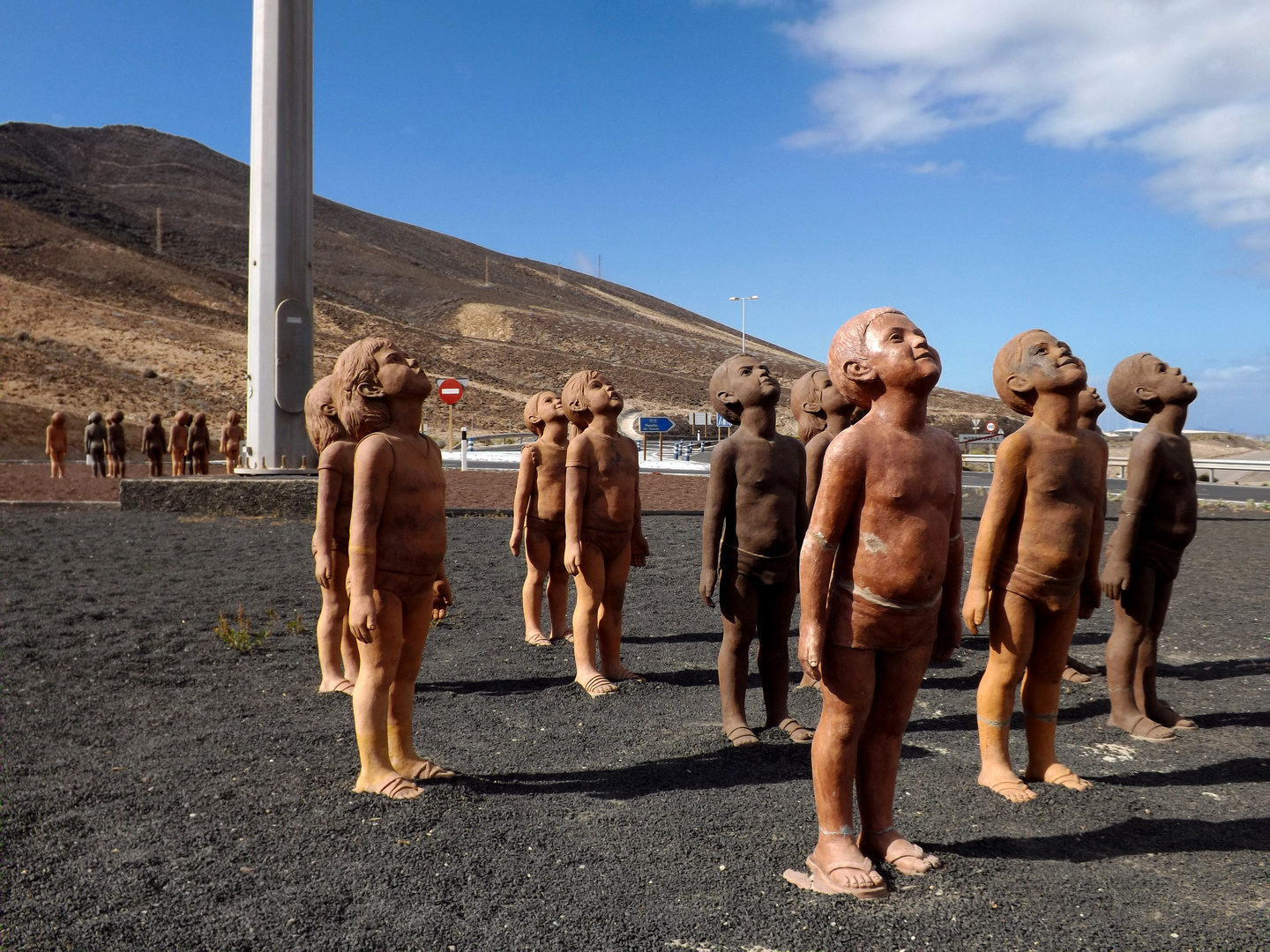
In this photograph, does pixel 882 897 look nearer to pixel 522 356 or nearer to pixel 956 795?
pixel 956 795

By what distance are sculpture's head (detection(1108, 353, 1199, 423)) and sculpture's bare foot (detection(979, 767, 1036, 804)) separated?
7.58ft

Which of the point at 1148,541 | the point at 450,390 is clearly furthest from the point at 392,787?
the point at 450,390

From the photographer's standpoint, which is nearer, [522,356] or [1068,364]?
[1068,364]

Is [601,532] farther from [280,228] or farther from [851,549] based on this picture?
[280,228]

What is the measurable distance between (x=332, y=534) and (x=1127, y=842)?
421 centimetres

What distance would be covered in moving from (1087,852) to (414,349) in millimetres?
67314

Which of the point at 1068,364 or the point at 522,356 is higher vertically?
the point at 522,356

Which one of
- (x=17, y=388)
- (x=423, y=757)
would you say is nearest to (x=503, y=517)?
(x=423, y=757)

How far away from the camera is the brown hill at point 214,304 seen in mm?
47250

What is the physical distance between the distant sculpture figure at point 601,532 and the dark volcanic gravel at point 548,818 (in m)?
0.34

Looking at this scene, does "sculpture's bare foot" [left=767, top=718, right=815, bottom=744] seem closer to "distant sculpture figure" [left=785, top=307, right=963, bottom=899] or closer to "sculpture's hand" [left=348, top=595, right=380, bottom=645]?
"distant sculpture figure" [left=785, top=307, right=963, bottom=899]

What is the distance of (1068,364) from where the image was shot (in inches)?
155

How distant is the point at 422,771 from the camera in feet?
13.4

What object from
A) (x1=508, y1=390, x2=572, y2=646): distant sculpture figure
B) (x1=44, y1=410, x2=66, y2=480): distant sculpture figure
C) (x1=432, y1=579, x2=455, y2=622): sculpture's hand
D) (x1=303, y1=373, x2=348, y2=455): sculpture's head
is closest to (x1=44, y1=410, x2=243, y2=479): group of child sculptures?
(x1=44, y1=410, x2=66, y2=480): distant sculpture figure
